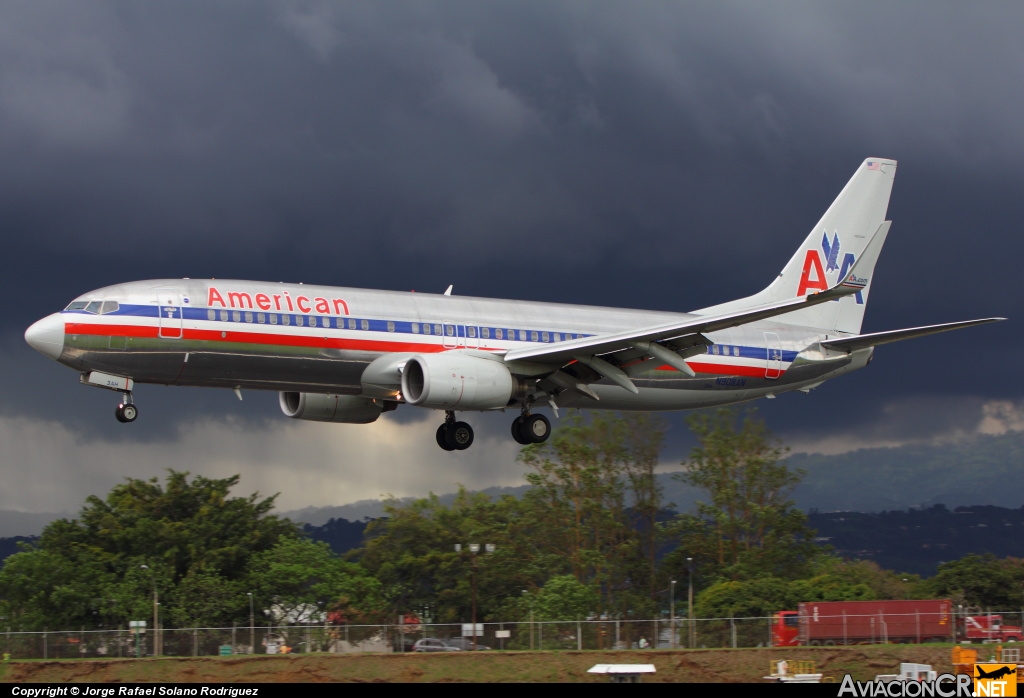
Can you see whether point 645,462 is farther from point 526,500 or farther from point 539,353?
point 539,353

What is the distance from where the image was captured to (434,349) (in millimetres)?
39094

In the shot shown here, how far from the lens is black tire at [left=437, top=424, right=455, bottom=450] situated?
42031 millimetres

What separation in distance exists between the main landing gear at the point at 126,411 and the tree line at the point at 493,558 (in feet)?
150

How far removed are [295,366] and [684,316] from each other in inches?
611

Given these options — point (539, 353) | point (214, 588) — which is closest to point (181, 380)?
point (539, 353)

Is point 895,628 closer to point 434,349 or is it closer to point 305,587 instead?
point 434,349

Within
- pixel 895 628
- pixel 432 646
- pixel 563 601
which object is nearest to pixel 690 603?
pixel 563 601

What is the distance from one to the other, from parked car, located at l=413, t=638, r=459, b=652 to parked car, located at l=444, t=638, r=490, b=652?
0.55 ft

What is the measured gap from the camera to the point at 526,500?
88.8 m

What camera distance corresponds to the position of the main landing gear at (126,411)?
3603 centimetres

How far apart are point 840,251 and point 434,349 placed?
20.9m

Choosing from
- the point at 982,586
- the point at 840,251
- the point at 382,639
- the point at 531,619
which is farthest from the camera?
the point at 982,586

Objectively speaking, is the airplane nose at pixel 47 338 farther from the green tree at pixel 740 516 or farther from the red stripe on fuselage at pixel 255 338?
the green tree at pixel 740 516

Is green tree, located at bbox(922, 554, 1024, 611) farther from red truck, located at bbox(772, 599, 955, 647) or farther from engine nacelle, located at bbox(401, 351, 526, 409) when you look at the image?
engine nacelle, located at bbox(401, 351, 526, 409)
